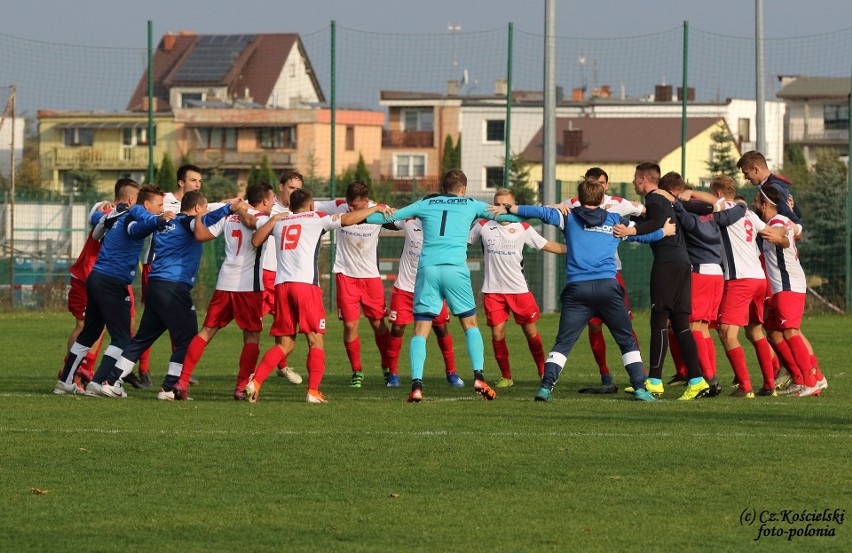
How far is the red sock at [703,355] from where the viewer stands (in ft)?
40.6

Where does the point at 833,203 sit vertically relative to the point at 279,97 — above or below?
below

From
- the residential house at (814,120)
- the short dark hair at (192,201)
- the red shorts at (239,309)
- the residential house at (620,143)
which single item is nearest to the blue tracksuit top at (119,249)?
the short dark hair at (192,201)

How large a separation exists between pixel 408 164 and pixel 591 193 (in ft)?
216

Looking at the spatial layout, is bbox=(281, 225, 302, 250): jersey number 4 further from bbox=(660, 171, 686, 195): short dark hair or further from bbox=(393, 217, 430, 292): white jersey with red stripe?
bbox=(660, 171, 686, 195): short dark hair

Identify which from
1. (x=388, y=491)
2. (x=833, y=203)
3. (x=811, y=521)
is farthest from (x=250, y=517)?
(x=833, y=203)

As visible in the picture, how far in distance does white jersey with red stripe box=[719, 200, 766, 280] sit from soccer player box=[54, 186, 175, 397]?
5.31 metres

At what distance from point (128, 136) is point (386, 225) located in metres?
66.9

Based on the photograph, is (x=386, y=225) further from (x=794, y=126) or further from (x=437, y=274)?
(x=794, y=126)

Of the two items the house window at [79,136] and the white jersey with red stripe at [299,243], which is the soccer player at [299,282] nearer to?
the white jersey with red stripe at [299,243]

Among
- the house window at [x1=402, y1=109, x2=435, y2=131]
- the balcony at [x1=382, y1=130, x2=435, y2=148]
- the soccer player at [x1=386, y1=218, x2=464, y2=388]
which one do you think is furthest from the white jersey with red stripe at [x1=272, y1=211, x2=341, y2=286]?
the house window at [x1=402, y1=109, x2=435, y2=131]

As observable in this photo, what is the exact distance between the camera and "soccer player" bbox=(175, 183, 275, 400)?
12.0 metres

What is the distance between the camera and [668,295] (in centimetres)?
1193

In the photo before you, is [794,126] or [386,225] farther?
[794,126]

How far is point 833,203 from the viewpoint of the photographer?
26688mm
